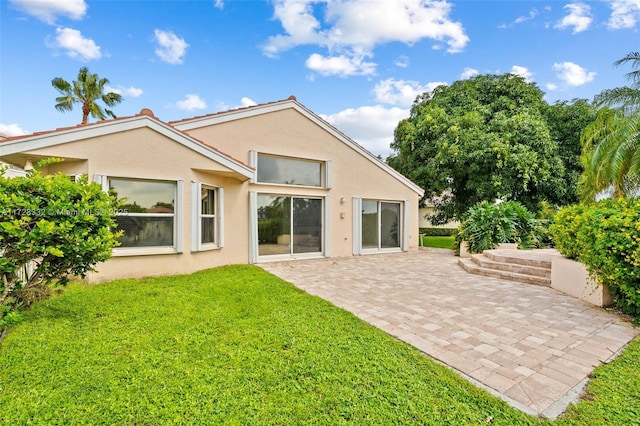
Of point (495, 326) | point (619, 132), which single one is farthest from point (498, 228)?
point (495, 326)

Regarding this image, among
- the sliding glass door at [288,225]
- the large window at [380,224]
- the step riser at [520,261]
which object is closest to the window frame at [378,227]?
the large window at [380,224]

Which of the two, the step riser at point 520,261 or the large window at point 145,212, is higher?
the large window at point 145,212

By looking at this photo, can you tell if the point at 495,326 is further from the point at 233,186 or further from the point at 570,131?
the point at 570,131

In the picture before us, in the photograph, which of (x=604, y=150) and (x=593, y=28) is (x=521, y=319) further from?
(x=593, y=28)

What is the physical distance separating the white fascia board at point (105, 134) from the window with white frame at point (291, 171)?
84.5 inches

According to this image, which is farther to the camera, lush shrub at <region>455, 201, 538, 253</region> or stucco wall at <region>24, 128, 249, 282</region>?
lush shrub at <region>455, 201, 538, 253</region>

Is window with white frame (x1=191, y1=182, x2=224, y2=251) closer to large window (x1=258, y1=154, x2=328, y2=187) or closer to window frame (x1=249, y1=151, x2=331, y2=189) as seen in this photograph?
window frame (x1=249, y1=151, x2=331, y2=189)

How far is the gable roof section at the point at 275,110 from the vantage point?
404 inches

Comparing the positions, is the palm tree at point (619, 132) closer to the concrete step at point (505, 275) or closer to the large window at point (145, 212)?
the concrete step at point (505, 275)

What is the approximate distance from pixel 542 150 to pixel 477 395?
→ 19.1m

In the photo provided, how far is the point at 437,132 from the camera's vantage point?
19.6 m

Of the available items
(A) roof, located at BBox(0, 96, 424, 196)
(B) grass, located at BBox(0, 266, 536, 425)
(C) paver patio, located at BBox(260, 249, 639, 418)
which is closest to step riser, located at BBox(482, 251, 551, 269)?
(C) paver patio, located at BBox(260, 249, 639, 418)

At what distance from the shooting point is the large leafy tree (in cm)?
1708

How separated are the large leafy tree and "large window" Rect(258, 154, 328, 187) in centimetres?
977
